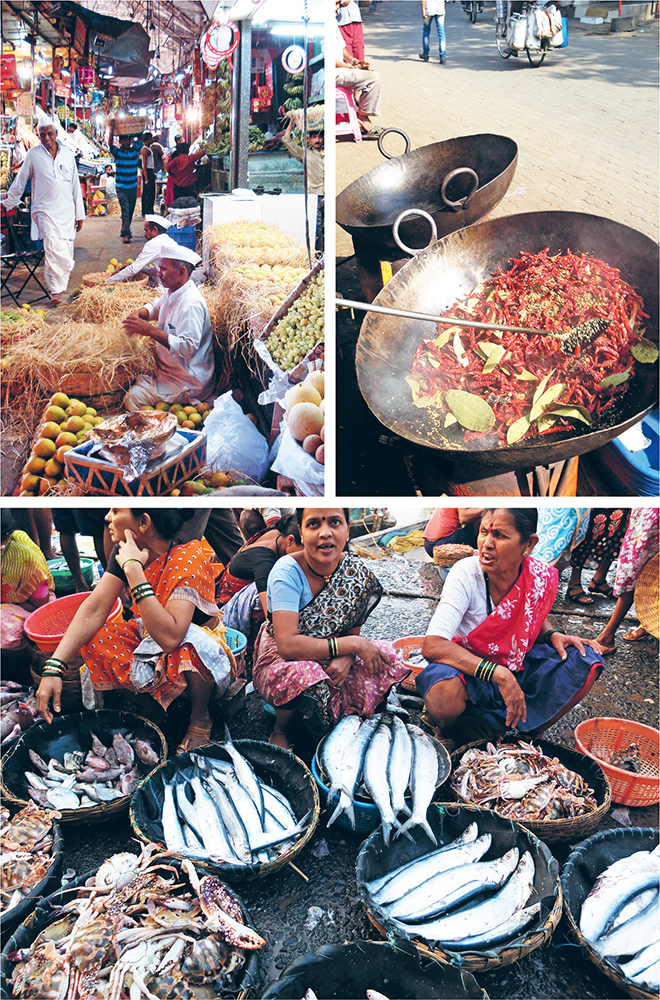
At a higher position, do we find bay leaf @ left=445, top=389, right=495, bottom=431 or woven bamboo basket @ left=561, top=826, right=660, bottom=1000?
bay leaf @ left=445, top=389, right=495, bottom=431

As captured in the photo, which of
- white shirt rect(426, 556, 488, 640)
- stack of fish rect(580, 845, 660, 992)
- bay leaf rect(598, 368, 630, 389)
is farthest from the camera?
white shirt rect(426, 556, 488, 640)

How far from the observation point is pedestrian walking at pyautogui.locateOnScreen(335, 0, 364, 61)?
3053 mm

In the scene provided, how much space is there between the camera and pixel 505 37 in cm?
317

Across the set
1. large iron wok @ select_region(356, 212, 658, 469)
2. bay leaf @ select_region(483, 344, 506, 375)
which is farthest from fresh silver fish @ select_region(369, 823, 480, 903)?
bay leaf @ select_region(483, 344, 506, 375)

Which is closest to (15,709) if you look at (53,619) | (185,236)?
(53,619)

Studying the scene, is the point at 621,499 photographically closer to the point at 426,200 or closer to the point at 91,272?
the point at 426,200

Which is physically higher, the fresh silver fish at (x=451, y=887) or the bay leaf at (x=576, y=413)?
the bay leaf at (x=576, y=413)


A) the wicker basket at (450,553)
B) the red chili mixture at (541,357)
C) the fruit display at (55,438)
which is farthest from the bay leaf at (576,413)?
the fruit display at (55,438)

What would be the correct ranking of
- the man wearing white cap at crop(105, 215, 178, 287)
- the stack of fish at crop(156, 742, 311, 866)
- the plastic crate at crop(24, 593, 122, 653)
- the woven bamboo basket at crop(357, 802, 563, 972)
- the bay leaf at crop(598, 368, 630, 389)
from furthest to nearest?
the plastic crate at crop(24, 593, 122, 653) < the man wearing white cap at crop(105, 215, 178, 287) < the bay leaf at crop(598, 368, 630, 389) < the stack of fish at crop(156, 742, 311, 866) < the woven bamboo basket at crop(357, 802, 563, 972)

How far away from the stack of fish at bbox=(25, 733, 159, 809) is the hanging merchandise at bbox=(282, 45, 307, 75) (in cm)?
315

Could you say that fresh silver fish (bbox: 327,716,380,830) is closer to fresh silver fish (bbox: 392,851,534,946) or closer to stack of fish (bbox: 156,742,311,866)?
stack of fish (bbox: 156,742,311,866)

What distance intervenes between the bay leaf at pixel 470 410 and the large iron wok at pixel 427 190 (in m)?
0.86

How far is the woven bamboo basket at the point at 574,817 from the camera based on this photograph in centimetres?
293

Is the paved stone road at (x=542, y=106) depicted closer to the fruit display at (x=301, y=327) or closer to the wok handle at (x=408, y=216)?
the wok handle at (x=408, y=216)
